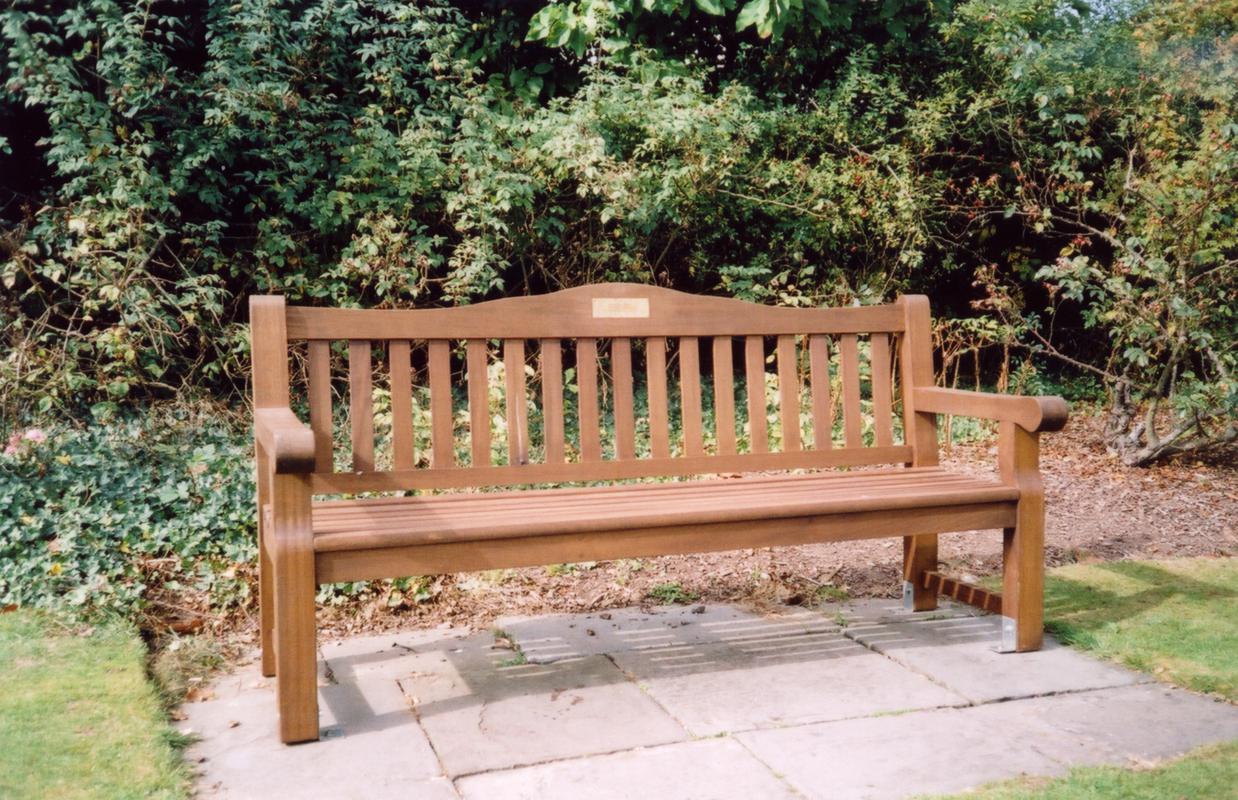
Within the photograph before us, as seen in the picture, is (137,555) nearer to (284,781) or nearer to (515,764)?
(284,781)

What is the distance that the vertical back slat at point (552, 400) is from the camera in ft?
11.3

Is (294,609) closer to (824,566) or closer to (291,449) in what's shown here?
(291,449)

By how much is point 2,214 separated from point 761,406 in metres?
5.31

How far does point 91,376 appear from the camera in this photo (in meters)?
6.23

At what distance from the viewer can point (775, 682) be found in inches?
126

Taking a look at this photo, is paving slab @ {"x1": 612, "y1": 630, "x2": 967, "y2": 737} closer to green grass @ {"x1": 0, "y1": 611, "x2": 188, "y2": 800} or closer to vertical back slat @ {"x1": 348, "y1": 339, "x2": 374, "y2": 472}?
vertical back slat @ {"x1": 348, "y1": 339, "x2": 374, "y2": 472}

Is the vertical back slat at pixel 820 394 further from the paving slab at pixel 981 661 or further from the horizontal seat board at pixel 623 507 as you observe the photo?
the paving slab at pixel 981 661

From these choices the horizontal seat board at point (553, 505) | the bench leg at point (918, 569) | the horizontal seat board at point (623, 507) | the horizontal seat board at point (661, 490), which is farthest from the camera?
the bench leg at point (918, 569)

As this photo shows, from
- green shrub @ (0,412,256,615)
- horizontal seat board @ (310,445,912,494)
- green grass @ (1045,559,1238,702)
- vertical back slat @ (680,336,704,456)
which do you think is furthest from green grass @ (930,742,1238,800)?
green shrub @ (0,412,256,615)

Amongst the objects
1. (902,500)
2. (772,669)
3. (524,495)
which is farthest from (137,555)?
(902,500)

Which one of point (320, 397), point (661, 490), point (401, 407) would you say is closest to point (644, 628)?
point (661, 490)

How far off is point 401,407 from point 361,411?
12 centimetres

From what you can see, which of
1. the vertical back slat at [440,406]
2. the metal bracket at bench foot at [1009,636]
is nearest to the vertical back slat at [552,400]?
Result: the vertical back slat at [440,406]

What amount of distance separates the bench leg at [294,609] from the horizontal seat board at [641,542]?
6cm
